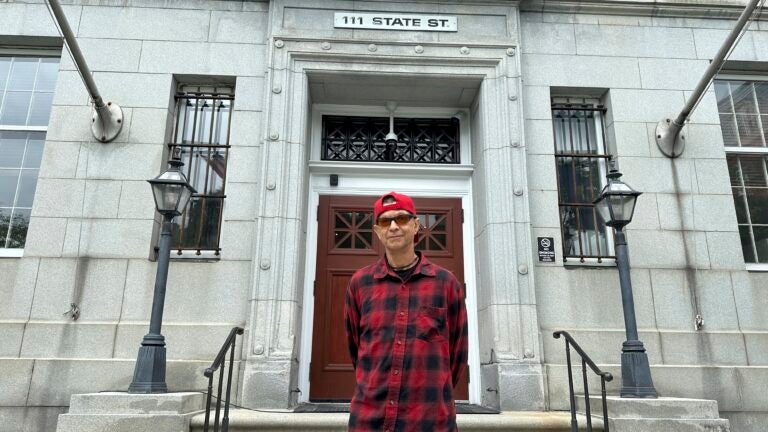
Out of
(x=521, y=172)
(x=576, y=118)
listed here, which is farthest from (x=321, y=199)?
(x=576, y=118)

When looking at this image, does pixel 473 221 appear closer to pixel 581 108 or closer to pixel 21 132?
pixel 581 108

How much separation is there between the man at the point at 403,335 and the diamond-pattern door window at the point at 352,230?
12.2 ft

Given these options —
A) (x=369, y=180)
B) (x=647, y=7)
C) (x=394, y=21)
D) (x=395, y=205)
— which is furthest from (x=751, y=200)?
(x=395, y=205)

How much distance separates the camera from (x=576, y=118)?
6.53m

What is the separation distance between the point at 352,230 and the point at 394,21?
268 cm

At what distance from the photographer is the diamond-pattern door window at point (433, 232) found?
6.32 m

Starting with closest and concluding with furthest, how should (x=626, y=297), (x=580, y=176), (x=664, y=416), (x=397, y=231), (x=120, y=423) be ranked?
(x=397, y=231) < (x=120, y=423) < (x=664, y=416) < (x=626, y=297) < (x=580, y=176)

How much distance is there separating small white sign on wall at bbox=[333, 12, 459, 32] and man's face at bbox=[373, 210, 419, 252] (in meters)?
4.49

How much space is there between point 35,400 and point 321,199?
3.69 meters

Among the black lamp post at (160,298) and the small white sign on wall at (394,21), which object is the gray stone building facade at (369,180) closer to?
the small white sign on wall at (394,21)

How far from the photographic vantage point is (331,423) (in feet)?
14.4

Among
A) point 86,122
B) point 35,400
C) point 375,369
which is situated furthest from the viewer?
point 86,122

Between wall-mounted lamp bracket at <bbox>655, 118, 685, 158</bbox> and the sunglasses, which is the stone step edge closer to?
wall-mounted lamp bracket at <bbox>655, 118, 685, 158</bbox>

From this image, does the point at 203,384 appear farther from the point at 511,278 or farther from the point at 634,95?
the point at 634,95
